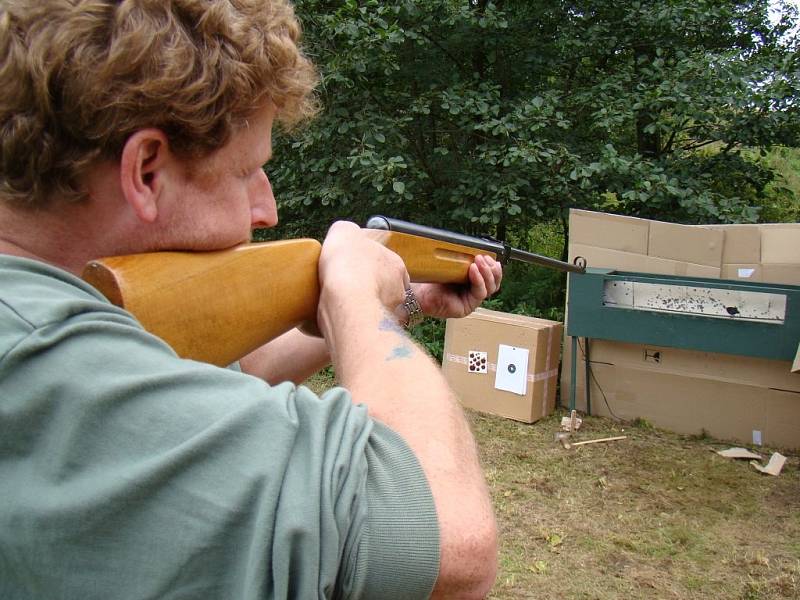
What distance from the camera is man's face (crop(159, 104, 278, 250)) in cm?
99

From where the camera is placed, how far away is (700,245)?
16.3 ft

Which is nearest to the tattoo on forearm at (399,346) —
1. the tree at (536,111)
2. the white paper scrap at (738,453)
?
the white paper scrap at (738,453)

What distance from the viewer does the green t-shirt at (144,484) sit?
71 cm

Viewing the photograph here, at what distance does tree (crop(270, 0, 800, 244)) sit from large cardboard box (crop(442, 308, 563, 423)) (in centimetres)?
106

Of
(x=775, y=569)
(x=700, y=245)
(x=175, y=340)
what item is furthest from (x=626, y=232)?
(x=175, y=340)

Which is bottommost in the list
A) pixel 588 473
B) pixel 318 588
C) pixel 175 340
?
pixel 588 473

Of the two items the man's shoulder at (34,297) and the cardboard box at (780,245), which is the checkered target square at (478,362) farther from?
the man's shoulder at (34,297)

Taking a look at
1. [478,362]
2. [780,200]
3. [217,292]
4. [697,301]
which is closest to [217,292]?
[217,292]

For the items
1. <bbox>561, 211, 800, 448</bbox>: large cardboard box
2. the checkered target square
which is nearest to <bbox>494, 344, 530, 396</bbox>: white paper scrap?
the checkered target square

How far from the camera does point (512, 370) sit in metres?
5.34

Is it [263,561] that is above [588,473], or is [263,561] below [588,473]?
above

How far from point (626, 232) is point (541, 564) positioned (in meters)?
2.82

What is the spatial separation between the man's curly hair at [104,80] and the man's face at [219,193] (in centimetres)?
4

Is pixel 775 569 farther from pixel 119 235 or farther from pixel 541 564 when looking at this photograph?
pixel 119 235
